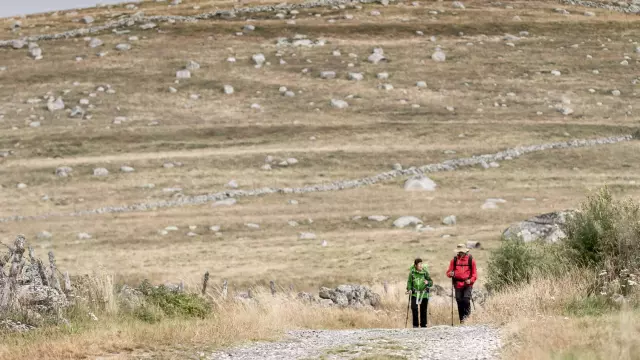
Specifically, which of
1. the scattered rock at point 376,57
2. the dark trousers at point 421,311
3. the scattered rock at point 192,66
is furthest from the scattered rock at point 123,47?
the dark trousers at point 421,311

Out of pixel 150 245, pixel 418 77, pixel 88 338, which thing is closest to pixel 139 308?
pixel 88 338

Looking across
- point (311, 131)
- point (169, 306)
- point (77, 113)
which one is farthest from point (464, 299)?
point (77, 113)

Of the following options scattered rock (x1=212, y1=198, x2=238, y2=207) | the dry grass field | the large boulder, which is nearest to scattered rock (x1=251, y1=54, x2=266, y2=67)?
the dry grass field

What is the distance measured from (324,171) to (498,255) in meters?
24.7

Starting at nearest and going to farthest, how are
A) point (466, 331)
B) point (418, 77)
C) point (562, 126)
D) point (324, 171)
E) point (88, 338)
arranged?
point (88, 338)
point (466, 331)
point (324, 171)
point (562, 126)
point (418, 77)

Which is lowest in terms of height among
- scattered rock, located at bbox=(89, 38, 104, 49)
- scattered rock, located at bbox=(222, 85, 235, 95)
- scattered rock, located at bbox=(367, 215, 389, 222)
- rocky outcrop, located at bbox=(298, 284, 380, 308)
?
rocky outcrop, located at bbox=(298, 284, 380, 308)

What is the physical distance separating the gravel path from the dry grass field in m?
4.41

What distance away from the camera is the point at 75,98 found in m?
61.7

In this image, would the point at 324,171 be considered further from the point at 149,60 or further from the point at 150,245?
the point at 149,60

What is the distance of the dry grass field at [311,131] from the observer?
38.0 metres

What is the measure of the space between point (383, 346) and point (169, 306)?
465 centimetres

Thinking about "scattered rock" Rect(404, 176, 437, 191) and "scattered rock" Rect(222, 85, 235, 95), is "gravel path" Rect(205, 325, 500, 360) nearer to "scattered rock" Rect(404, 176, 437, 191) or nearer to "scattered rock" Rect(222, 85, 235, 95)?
"scattered rock" Rect(404, 176, 437, 191)

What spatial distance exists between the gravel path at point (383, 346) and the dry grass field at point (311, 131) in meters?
4.41

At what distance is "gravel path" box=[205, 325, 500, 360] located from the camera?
46.0 feet
